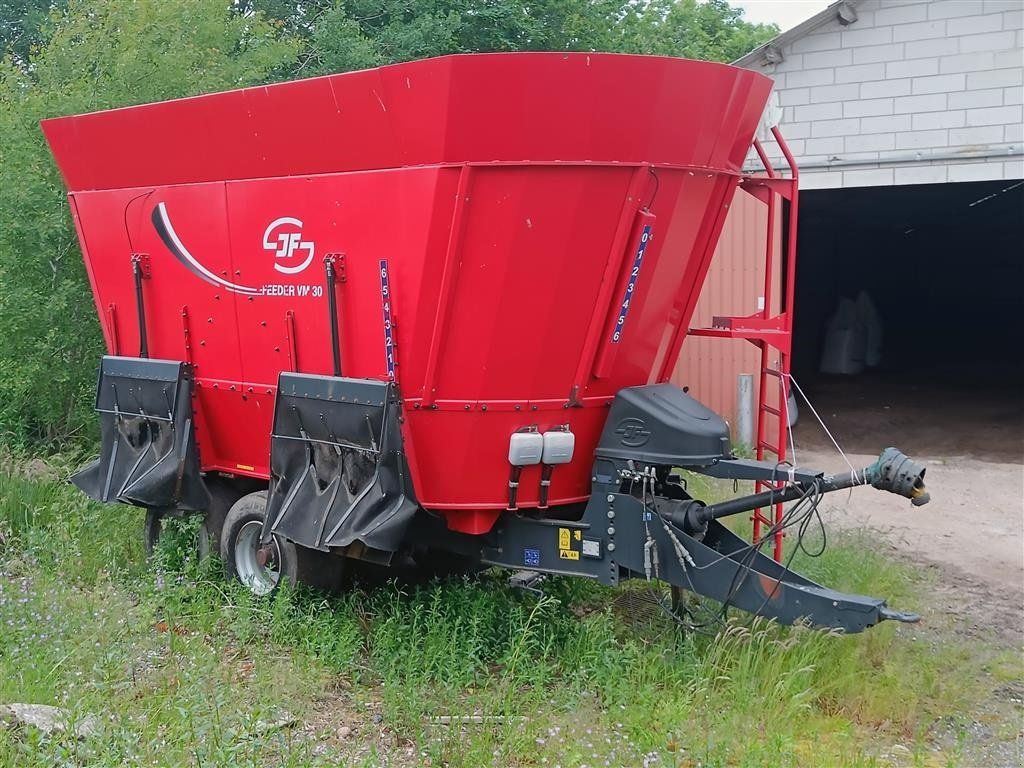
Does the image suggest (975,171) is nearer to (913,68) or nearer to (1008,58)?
(1008,58)

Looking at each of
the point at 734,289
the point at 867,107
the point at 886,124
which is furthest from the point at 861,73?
the point at 734,289

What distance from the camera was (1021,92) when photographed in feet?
32.5

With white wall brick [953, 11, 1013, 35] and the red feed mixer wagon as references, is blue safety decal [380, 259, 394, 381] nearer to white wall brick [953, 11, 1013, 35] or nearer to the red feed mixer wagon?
the red feed mixer wagon

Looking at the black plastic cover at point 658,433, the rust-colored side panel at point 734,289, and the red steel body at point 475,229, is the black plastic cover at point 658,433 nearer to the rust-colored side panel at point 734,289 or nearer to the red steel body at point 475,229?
the red steel body at point 475,229

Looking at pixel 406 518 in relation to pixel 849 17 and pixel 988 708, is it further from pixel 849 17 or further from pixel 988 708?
pixel 849 17

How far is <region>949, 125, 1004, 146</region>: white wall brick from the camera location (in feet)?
33.1

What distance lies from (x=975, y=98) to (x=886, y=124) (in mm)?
858

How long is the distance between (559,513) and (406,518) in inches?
36.5

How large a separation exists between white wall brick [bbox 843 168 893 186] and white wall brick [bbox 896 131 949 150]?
0.94ft

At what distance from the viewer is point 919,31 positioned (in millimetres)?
10367

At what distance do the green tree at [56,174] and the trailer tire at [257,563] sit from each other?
3708 mm

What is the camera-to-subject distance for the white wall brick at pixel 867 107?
10531 mm

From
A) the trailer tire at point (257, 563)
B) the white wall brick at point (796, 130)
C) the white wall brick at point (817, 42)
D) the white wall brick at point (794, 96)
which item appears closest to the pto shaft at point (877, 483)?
the trailer tire at point (257, 563)

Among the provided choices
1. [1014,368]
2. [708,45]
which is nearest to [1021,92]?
[1014,368]
